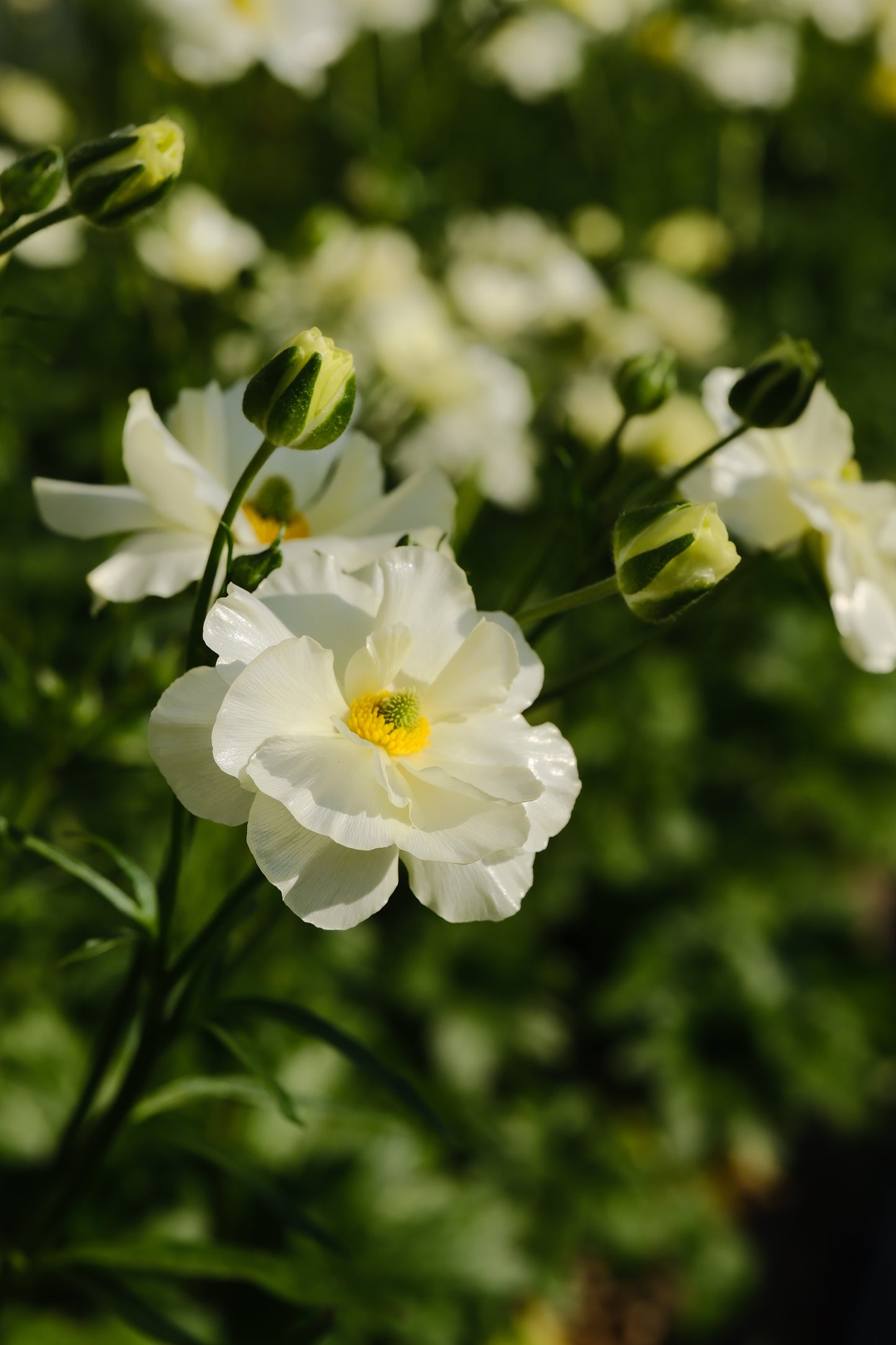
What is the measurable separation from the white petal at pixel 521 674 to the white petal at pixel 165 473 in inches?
5.2

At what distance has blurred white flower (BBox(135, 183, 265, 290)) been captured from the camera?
1.08m

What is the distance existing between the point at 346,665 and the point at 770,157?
250 cm

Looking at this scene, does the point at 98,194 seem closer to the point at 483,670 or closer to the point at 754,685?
the point at 483,670

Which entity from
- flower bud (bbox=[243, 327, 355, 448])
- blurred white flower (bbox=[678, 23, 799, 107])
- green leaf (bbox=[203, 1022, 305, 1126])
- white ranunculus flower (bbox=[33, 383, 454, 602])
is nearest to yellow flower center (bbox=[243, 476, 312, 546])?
white ranunculus flower (bbox=[33, 383, 454, 602])

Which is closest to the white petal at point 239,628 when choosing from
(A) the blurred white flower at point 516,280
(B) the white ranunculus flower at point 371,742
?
(B) the white ranunculus flower at point 371,742

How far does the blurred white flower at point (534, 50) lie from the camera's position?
183cm

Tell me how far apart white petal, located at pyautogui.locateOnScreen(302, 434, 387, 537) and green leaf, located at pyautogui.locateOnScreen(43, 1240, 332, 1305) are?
333mm

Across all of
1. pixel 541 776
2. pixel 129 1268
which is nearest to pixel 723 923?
pixel 129 1268

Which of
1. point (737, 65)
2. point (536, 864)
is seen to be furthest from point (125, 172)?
point (737, 65)

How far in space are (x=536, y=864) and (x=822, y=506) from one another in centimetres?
98

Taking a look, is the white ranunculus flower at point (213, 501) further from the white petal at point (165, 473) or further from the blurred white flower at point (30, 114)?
the blurred white flower at point (30, 114)

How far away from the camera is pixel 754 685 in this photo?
1.82 metres

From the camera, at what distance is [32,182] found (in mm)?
488

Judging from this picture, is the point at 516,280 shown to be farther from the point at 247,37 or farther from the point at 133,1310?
the point at 133,1310
